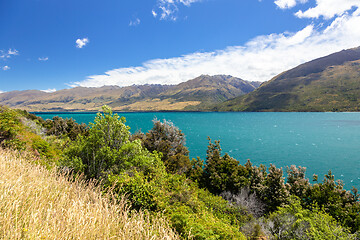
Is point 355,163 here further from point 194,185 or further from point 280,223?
point 194,185

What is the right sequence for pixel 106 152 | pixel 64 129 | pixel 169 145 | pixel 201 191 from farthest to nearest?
pixel 64 129
pixel 169 145
pixel 201 191
pixel 106 152

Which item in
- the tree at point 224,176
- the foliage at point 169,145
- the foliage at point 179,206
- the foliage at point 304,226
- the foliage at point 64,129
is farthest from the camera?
the foliage at point 64,129

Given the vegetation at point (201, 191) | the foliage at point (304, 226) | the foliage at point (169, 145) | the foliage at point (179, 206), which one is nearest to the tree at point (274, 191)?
the vegetation at point (201, 191)

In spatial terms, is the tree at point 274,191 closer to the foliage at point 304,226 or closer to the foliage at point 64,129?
the foliage at point 304,226

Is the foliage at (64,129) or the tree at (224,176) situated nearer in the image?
the tree at (224,176)

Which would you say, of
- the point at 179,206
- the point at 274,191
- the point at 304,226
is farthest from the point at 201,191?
the point at 304,226

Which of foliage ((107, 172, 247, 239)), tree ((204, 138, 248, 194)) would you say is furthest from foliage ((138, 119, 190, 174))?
foliage ((107, 172, 247, 239))

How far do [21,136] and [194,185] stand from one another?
63.5ft

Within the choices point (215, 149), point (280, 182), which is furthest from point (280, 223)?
point (215, 149)

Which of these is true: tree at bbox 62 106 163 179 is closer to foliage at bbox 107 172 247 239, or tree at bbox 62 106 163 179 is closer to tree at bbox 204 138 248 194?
foliage at bbox 107 172 247 239

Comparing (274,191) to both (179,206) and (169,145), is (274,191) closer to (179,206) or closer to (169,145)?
(179,206)

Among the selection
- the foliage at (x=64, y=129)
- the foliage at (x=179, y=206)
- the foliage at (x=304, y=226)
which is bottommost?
the foliage at (x=304, y=226)

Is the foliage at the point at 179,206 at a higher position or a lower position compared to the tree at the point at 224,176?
higher

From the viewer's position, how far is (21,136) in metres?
17.7
